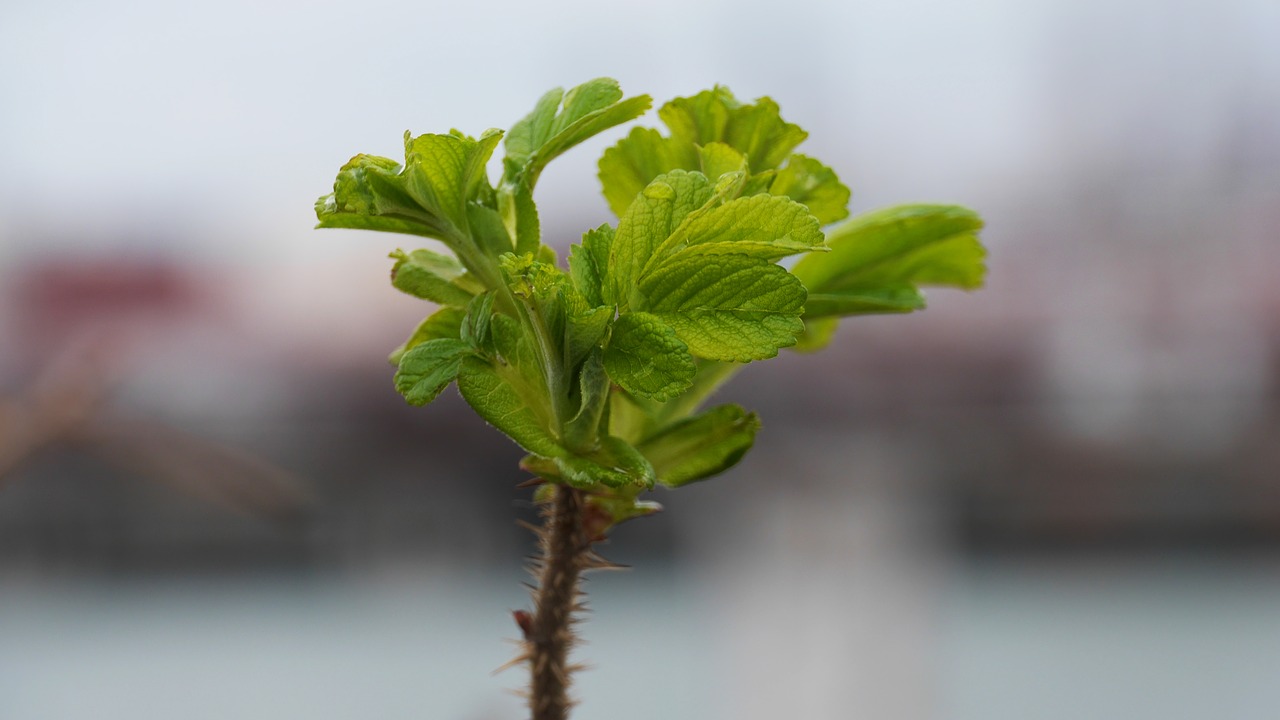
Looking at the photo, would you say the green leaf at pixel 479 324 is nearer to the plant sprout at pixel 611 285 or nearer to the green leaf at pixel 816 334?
the plant sprout at pixel 611 285

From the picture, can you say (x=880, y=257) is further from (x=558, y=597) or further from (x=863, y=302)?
(x=558, y=597)

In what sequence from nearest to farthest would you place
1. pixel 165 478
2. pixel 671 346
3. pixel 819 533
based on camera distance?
pixel 671 346 → pixel 165 478 → pixel 819 533

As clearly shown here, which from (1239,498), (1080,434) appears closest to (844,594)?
(1080,434)

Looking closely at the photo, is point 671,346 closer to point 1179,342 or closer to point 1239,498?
point 1179,342

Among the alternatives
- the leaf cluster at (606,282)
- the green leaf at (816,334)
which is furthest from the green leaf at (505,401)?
the green leaf at (816,334)

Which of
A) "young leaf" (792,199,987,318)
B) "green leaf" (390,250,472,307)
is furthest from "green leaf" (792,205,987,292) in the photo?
"green leaf" (390,250,472,307)

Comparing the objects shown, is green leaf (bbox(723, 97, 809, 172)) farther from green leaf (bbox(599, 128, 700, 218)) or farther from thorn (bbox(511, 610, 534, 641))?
thorn (bbox(511, 610, 534, 641))

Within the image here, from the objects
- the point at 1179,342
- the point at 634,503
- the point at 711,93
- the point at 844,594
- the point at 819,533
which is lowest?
the point at 634,503

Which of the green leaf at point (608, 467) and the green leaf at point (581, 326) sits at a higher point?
the green leaf at point (581, 326)
